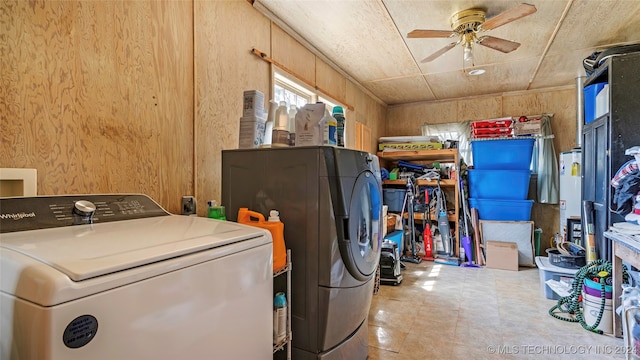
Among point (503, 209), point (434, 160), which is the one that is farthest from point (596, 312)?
point (434, 160)

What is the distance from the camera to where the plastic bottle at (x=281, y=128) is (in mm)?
1709

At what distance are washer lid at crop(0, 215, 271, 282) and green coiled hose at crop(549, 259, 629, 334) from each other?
8.46 feet

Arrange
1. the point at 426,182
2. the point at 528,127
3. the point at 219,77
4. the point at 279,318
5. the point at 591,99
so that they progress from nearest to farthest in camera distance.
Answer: the point at 279,318, the point at 219,77, the point at 591,99, the point at 528,127, the point at 426,182

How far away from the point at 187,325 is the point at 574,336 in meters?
2.68

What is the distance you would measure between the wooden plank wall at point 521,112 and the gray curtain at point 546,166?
5.3 inches

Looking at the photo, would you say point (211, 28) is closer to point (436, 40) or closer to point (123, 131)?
point (123, 131)

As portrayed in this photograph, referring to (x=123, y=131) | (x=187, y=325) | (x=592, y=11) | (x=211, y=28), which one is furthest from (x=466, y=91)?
(x=187, y=325)

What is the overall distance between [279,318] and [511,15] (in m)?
2.50

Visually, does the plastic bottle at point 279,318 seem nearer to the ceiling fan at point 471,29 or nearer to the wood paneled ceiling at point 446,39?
the wood paneled ceiling at point 446,39

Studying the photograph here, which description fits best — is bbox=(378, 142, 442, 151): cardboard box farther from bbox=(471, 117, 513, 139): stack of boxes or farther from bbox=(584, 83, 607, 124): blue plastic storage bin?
bbox=(584, 83, 607, 124): blue plastic storage bin

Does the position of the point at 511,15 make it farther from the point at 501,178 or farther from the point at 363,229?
the point at 501,178

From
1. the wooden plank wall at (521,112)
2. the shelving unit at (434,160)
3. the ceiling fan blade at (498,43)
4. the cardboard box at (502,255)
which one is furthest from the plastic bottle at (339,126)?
the wooden plank wall at (521,112)

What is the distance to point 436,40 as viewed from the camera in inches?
117

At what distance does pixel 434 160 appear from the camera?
16.8 feet
